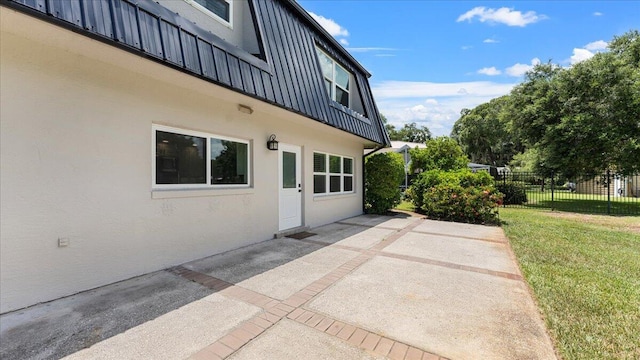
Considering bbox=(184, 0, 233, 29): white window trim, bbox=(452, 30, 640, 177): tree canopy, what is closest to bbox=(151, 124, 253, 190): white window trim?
bbox=(184, 0, 233, 29): white window trim

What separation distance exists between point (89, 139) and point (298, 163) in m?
4.86

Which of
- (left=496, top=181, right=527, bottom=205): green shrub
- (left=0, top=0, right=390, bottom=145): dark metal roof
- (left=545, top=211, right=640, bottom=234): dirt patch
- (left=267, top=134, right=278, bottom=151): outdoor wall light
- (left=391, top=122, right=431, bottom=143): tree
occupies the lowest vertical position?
(left=545, top=211, right=640, bottom=234): dirt patch

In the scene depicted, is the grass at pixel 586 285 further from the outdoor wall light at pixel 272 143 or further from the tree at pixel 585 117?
the tree at pixel 585 117

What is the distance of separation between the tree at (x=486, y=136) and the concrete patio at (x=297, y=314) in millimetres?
35802

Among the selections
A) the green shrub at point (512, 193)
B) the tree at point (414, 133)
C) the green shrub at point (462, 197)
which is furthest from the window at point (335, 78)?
the tree at point (414, 133)

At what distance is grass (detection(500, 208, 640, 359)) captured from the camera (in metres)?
2.66

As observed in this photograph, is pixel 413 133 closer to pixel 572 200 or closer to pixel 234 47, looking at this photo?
pixel 572 200

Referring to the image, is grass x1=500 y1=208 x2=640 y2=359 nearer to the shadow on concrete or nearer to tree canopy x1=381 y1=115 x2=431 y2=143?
the shadow on concrete

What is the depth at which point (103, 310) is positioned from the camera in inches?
123

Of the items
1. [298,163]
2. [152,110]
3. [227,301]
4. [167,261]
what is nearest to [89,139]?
[152,110]

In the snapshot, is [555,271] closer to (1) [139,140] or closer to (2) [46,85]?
(1) [139,140]

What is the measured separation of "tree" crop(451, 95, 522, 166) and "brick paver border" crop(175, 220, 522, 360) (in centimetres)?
3646

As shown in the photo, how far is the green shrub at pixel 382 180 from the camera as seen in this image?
11359mm

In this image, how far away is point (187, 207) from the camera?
481 centimetres
